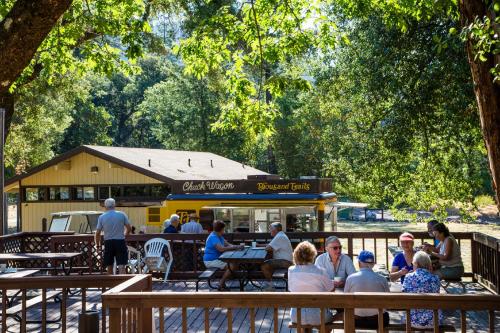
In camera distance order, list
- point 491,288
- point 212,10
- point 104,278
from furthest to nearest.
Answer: point 212,10 < point 491,288 < point 104,278

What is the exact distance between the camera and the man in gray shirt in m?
10.8

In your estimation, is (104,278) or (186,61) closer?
(104,278)

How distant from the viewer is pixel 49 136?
34.5 metres

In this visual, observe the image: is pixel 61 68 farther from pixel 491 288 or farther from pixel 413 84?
pixel 491 288

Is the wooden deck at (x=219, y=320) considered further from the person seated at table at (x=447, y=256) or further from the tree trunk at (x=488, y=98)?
the tree trunk at (x=488, y=98)

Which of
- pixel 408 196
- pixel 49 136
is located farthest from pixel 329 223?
pixel 49 136

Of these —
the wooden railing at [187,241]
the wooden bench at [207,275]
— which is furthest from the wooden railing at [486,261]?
the wooden bench at [207,275]

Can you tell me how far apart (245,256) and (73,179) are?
1821cm

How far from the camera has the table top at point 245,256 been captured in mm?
10023

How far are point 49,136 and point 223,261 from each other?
1039 inches

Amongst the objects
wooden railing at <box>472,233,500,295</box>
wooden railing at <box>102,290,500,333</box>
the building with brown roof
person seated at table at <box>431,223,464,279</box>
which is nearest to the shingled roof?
the building with brown roof

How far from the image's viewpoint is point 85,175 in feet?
87.9

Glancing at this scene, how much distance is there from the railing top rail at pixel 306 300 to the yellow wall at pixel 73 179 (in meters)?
20.9

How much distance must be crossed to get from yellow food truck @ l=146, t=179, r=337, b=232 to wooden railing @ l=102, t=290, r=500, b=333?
42.4 ft
